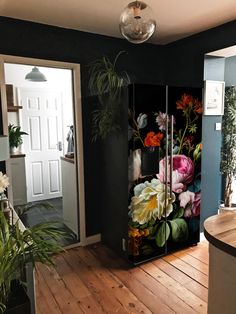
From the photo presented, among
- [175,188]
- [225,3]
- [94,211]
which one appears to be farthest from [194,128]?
[94,211]

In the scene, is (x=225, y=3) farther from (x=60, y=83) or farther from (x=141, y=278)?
(x=60, y=83)

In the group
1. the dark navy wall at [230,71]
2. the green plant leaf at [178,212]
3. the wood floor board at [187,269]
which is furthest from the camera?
the dark navy wall at [230,71]

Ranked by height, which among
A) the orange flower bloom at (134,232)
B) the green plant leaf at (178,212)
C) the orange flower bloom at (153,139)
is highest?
the orange flower bloom at (153,139)

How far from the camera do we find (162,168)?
2.72 m

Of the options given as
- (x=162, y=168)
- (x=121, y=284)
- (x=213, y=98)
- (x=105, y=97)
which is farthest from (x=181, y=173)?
(x=121, y=284)

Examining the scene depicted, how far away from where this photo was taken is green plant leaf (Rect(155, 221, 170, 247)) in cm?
276

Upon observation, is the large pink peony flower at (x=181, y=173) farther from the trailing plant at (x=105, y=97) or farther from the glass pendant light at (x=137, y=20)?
the glass pendant light at (x=137, y=20)

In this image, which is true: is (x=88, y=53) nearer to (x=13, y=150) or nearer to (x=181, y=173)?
(x=181, y=173)

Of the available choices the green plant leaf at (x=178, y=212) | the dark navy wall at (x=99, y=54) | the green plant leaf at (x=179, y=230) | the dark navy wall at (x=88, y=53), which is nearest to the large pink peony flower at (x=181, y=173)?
the green plant leaf at (x=178, y=212)

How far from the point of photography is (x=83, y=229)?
3.20 meters

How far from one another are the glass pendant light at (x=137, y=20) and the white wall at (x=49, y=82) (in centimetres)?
289

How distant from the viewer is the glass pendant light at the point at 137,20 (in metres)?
1.50

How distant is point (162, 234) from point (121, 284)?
2.18 ft

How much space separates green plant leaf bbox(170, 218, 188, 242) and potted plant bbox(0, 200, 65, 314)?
1.77 meters
